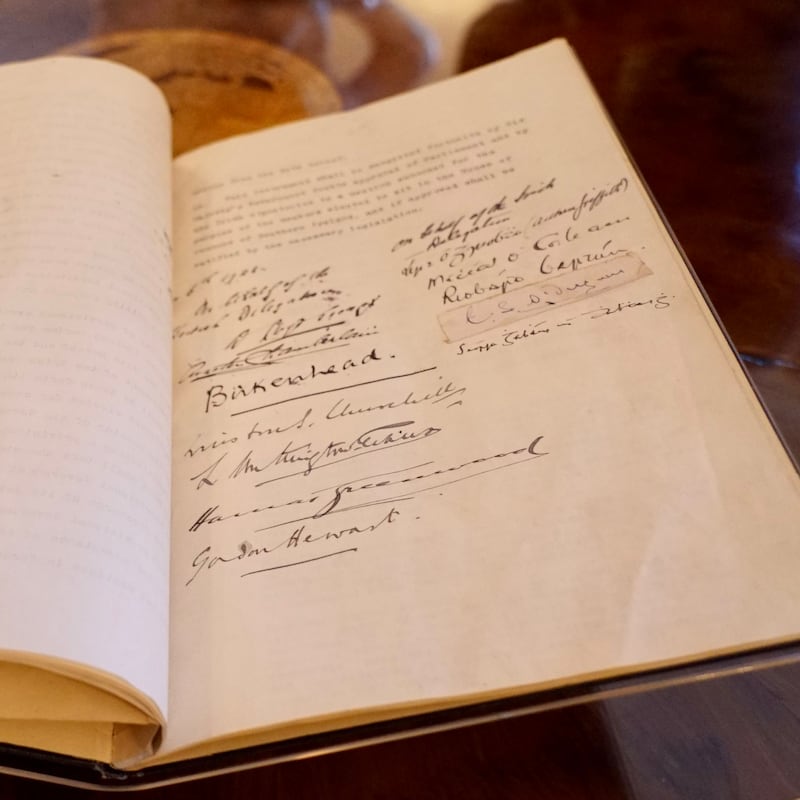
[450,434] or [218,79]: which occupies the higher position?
[218,79]

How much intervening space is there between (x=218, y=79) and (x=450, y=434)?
0.39 meters

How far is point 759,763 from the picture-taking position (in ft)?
1.18

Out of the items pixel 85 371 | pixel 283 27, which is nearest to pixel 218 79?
pixel 283 27

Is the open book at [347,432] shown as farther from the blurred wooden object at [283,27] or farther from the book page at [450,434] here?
the blurred wooden object at [283,27]

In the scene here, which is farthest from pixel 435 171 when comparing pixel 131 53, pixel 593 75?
pixel 131 53

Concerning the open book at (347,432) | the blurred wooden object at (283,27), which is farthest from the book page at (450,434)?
the blurred wooden object at (283,27)

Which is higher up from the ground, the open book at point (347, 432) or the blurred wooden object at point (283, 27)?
the blurred wooden object at point (283, 27)

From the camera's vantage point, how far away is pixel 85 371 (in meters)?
0.38

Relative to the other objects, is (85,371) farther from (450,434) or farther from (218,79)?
(218,79)

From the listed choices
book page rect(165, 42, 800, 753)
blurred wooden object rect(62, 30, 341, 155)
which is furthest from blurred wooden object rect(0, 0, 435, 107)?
book page rect(165, 42, 800, 753)

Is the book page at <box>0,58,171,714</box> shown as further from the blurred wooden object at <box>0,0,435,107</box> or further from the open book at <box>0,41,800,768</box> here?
the blurred wooden object at <box>0,0,435,107</box>

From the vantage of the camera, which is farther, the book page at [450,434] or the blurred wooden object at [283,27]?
the blurred wooden object at [283,27]

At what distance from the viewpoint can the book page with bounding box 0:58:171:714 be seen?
31 cm

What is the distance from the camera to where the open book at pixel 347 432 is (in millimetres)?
316
